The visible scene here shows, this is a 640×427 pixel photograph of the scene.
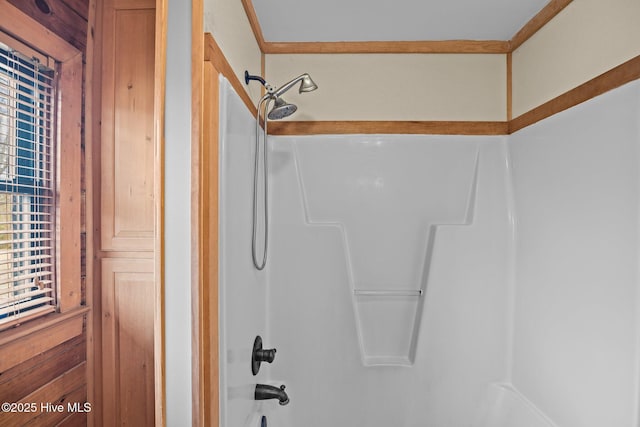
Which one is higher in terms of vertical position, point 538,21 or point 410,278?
point 538,21

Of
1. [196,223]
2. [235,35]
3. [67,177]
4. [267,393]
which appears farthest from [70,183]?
[267,393]

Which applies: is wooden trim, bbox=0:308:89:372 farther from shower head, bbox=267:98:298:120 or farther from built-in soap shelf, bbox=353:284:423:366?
built-in soap shelf, bbox=353:284:423:366

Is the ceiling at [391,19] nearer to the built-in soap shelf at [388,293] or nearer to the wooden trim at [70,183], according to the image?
the wooden trim at [70,183]

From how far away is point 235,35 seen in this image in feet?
4.57

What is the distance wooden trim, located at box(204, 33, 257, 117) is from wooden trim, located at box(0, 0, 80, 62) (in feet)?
1.31

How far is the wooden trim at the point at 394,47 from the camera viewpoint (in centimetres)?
198

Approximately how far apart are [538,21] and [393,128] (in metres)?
0.77

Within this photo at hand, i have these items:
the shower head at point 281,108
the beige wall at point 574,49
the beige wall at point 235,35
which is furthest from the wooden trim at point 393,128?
the shower head at point 281,108

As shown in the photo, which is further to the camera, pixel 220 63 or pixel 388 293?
pixel 388 293

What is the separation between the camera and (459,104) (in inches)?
78.8

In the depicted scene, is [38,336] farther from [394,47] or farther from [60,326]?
[394,47]

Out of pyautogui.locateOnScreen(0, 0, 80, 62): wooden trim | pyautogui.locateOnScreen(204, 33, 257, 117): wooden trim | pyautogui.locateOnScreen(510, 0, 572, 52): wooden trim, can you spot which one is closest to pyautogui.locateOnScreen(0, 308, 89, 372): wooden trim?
pyautogui.locateOnScreen(0, 0, 80, 62): wooden trim

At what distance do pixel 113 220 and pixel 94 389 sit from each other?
0.32 metres

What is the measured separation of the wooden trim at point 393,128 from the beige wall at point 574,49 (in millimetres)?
155
